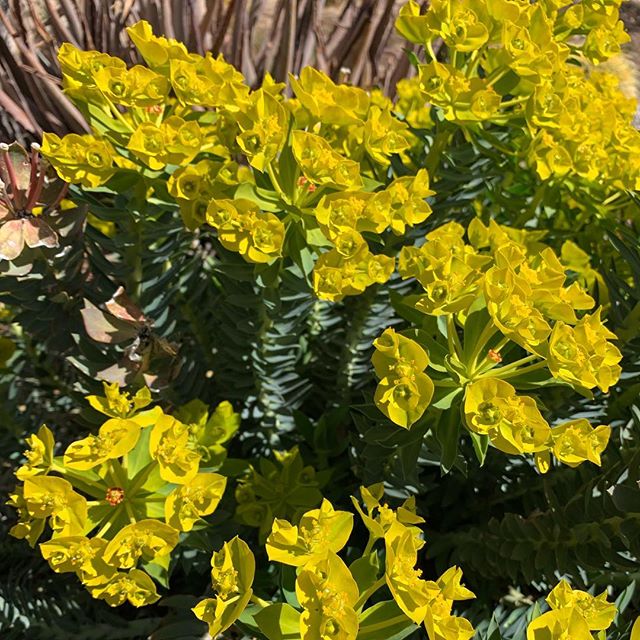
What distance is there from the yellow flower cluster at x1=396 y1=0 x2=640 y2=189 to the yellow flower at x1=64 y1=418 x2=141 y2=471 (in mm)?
635

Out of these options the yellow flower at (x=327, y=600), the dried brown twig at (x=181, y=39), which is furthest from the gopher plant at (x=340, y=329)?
the dried brown twig at (x=181, y=39)

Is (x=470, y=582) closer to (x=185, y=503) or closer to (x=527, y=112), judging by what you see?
(x=185, y=503)

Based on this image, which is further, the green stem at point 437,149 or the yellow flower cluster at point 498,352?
the green stem at point 437,149

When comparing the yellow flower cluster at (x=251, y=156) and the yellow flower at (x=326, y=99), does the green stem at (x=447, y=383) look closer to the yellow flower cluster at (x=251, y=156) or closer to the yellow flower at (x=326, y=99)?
the yellow flower cluster at (x=251, y=156)

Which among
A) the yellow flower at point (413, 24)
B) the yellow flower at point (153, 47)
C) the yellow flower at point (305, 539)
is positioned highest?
the yellow flower at point (413, 24)

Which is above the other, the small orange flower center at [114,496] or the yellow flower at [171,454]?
the yellow flower at [171,454]

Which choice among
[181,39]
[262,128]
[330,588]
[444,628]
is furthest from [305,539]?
[181,39]

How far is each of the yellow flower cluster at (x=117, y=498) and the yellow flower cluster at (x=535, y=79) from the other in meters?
0.63

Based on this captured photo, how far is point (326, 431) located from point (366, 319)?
24 centimetres

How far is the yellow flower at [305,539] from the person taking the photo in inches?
29.7

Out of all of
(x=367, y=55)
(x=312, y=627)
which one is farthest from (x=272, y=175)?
(x=367, y=55)

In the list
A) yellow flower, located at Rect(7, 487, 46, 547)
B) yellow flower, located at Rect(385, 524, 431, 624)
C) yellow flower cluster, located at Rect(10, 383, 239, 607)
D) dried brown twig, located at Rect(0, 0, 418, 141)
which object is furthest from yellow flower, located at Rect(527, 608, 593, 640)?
dried brown twig, located at Rect(0, 0, 418, 141)

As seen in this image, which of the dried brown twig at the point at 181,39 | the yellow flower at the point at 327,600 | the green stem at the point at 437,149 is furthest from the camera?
the dried brown twig at the point at 181,39

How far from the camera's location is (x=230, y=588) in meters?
0.76
